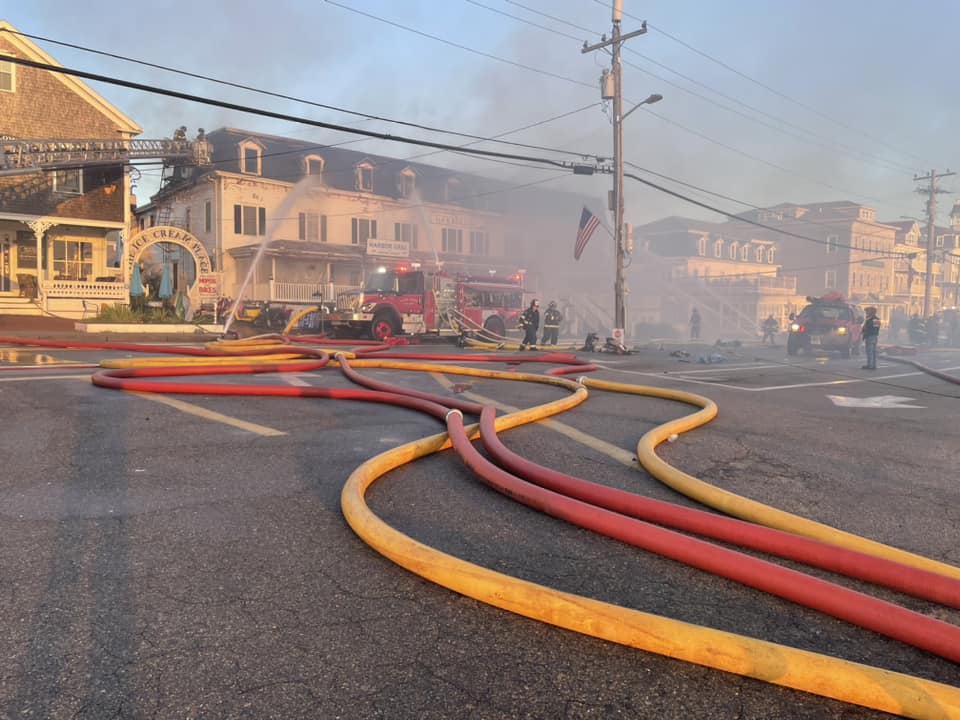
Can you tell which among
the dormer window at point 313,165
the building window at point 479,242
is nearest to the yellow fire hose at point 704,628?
the dormer window at point 313,165

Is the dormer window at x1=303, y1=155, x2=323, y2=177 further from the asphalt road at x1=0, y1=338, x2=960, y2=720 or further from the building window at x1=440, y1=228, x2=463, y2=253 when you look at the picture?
the asphalt road at x1=0, y1=338, x2=960, y2=720

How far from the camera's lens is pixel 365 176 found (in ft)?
122

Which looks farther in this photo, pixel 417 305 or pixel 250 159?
pixel 250 159

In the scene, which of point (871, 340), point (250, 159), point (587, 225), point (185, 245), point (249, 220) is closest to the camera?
point (871, 340)

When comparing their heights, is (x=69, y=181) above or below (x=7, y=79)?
below

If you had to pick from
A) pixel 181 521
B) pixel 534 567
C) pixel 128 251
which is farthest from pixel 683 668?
pixel 128 251

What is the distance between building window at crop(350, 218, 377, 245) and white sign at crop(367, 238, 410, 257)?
93cm

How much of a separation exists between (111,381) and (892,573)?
773cm

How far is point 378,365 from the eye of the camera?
33.6 feet

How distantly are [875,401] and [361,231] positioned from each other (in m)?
30.9

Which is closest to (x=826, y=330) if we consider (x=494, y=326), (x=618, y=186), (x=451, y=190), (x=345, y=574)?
(x=618, y=186)

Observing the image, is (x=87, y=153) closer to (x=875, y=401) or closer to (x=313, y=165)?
(x=313, y=165)

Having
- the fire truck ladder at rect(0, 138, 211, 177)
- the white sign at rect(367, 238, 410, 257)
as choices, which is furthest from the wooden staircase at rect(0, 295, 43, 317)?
the white sign at rect(367, 238, 410, 257)

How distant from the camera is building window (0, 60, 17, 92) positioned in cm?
2367
